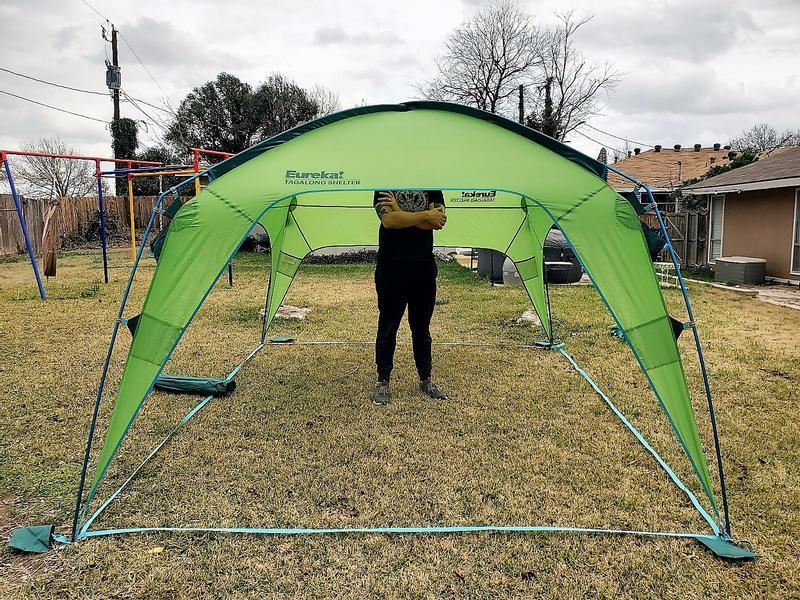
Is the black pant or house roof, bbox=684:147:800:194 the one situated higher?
house roof, bbox=684:147:800:194

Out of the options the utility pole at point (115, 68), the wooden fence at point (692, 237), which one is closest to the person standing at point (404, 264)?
the wooden fence at point (692, 237)

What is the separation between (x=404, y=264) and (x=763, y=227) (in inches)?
442

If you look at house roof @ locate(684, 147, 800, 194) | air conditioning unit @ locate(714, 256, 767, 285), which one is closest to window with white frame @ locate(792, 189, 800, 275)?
house roof @ locate(684, 147, 800, 194)

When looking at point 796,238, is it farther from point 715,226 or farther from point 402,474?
point 402,474

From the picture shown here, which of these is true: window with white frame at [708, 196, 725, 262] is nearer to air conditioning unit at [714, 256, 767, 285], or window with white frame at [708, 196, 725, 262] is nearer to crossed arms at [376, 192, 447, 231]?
air conditioning unit at [714, 256, 767, 285]

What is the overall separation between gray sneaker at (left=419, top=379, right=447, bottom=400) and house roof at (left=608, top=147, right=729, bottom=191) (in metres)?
20.0

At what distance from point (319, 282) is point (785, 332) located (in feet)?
25.7

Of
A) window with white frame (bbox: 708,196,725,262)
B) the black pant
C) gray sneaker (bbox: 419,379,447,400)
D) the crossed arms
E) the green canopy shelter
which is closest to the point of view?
the green canopy shelter

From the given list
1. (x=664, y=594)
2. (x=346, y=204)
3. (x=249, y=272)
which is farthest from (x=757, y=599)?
(x=249, y=272)

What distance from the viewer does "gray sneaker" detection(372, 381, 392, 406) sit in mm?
4438

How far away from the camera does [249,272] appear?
41.4 feet

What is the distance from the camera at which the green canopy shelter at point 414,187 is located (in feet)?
9.31

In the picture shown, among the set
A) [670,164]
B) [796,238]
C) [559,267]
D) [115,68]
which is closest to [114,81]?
[115,68]

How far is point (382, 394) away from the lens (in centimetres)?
446
